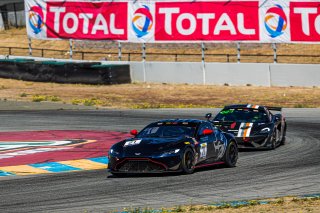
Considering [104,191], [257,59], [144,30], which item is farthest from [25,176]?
[257,59]

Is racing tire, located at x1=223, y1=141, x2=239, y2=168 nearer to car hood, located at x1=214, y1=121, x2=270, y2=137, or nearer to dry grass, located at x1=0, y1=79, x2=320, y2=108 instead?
car hood, located at x1=214, y1=121, x2=270, y2=137

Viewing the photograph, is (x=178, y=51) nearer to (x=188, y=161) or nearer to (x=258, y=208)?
(x=188, y=161)

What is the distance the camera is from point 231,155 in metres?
20.2

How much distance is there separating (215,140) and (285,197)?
4.81m

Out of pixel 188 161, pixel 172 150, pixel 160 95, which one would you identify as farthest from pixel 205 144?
pixel 160 95

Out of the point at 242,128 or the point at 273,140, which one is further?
the point at 273,140

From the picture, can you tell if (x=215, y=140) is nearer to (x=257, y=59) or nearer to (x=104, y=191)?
(x=104, y=191)

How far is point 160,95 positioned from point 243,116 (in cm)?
1706

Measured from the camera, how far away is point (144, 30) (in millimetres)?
46156

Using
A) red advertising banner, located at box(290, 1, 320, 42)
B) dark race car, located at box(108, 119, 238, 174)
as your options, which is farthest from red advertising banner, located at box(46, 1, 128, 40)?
dark race car, located at box(108, 119, 238, 174)

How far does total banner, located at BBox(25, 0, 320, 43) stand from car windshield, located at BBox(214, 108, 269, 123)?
17250 millimetres

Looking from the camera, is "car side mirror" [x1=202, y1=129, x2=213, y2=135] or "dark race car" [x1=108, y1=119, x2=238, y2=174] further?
"car side mirror" [x1=202, y1=129, x2=213, y2=135]

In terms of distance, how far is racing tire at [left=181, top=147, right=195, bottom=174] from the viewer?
712 inches

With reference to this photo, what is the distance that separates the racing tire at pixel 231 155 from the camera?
65.3 ft
